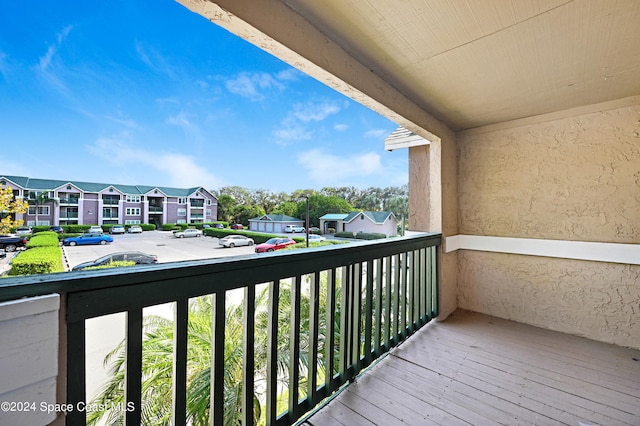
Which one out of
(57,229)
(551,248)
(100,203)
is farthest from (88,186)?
(551,248)

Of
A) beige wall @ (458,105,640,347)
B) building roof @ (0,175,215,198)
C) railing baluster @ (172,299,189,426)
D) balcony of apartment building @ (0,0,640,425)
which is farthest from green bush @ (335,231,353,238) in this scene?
beige wall @ (458,105,640,347)

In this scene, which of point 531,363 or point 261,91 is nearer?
point 531,363

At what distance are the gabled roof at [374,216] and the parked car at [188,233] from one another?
1166 mm

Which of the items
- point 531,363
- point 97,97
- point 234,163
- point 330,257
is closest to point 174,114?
point 97,97

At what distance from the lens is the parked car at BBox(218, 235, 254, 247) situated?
1.38 meters

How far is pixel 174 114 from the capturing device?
1500 mm

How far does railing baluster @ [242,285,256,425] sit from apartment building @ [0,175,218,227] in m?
0.48

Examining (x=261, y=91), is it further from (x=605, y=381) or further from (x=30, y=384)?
(x=605, y=381)

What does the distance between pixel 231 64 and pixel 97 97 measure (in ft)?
3.18

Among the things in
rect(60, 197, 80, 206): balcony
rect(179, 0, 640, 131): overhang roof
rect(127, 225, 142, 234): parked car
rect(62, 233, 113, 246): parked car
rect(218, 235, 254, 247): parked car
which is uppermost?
rect(179, 0, 640, 131): overhang roof

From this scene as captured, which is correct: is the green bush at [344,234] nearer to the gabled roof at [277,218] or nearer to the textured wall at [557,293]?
Result: the gabled roof at [277,218]

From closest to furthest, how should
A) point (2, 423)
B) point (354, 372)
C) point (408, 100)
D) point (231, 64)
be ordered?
1. point (2, 423)
2. point (354, 372)
3. point (231, 64)
4. point (408, 100)

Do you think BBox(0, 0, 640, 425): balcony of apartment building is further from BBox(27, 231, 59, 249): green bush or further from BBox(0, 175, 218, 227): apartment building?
BBox(0, 175, 218, 227): apartment building

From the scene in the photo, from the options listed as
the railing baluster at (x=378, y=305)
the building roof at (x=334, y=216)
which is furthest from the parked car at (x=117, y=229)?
the railing baluster at (x=378, y=305)
